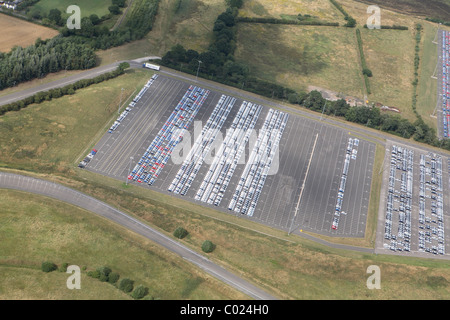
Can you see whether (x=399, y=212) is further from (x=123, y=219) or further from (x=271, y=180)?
(x=123, y=219)

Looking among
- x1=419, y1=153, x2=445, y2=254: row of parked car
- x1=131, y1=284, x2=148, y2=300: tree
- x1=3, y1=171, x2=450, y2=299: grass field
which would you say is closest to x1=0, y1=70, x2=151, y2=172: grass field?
x1=3, y1=171, x2=450, y2=299: grass field

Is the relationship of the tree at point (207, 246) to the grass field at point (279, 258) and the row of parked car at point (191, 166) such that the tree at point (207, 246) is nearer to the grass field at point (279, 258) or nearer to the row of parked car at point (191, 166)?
the grass field at point (279, 258)

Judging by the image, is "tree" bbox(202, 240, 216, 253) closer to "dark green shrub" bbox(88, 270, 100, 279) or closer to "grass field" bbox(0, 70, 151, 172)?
"dark green shrub" bbox(88, 270, 100, 279)

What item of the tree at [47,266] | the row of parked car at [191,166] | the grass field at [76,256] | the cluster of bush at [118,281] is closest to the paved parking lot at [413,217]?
the grass field at [76,256]

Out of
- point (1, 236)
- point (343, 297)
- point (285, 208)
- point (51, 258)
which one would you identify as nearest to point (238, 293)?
point (343, 297)

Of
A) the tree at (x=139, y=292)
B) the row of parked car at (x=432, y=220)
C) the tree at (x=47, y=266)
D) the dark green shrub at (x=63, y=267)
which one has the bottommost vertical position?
the row of parked car at (x=432, y=220)

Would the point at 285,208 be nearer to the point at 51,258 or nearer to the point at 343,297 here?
the point at 343,297
